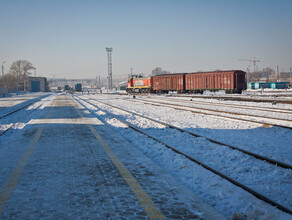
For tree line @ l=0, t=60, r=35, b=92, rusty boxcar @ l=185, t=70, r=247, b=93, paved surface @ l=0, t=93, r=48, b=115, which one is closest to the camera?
paved surface @ l=0, t=93, r=48, b=115

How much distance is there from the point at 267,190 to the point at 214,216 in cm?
147

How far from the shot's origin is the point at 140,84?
180 ft

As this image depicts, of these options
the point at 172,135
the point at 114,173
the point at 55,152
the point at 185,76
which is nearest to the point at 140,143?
the point at 172,135

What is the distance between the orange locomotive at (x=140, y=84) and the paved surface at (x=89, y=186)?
146ft

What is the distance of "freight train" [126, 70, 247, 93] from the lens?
37031 mm

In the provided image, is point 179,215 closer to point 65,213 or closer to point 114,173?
point 65,213

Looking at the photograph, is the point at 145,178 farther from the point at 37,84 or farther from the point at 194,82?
the point at 37,84

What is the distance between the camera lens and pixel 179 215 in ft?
12.2

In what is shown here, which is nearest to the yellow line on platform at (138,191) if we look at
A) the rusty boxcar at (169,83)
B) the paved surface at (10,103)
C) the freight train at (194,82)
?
the paved surface at (10,103)

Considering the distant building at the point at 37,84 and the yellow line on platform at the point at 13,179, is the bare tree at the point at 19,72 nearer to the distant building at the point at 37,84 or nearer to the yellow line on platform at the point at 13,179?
the distant building at the point at 37,84

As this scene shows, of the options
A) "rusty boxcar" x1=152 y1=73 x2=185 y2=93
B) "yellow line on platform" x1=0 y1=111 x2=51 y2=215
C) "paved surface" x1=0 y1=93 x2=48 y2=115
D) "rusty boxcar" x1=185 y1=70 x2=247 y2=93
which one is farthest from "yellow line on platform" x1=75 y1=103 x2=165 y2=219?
"rusty boxcar" x1=152 y1=73 x2=185 y2=93

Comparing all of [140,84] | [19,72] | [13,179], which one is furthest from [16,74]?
[13,179]

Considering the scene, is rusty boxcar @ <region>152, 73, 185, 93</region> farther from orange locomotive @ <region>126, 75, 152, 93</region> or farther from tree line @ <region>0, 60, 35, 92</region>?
tree line @ <region>0, 60, 35, 92</region>

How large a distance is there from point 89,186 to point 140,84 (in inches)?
1983
